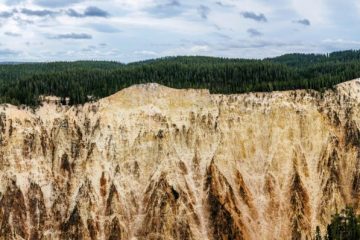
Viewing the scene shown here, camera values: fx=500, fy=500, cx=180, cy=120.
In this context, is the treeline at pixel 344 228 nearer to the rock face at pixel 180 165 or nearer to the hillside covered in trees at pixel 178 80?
the rock face at pixel 180 165

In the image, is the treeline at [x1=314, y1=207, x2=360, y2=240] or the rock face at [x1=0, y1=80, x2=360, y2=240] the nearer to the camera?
the treeline at [x1=314, y1=207, x2=360, y2=240]

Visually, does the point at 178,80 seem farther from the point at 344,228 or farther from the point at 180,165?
the point at 344,228

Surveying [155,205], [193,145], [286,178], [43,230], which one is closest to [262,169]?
[286,178]

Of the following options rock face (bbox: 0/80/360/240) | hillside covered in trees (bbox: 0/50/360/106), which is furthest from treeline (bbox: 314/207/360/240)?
hillside covered in trees (bbox: 0/50/360/106)

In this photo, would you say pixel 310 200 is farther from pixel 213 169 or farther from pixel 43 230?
pixel 43 230

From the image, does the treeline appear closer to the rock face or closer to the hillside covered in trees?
the rock face
